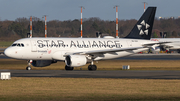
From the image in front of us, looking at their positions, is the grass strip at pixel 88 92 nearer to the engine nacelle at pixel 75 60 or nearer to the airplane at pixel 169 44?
the engine nacelle at pixel 75 60

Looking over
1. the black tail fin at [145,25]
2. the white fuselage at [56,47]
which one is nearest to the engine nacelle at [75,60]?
the white fuselage at [56,47]

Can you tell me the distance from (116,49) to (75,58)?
6.03 m

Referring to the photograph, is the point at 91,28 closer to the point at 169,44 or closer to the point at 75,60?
the point at 169,44

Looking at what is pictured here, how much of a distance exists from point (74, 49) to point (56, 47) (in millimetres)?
2489

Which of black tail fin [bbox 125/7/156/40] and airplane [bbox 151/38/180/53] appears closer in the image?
black tail fin [bbox 125/7/156/40]

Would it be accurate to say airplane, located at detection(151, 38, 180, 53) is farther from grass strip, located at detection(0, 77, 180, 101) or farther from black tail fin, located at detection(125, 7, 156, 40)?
grass strip, located at detection(0, 77, 180, 101)


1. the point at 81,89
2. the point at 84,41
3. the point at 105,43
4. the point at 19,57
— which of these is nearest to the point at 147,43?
the point at 105,43

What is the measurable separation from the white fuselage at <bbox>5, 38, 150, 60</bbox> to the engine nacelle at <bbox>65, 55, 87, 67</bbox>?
173cm

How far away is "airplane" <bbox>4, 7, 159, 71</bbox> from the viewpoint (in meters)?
42.1

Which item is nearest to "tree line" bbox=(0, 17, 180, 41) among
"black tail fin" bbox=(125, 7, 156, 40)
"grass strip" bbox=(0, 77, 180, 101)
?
"black tail fin" bbox=(125, 7, 156, 40)

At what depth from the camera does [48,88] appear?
937 inches

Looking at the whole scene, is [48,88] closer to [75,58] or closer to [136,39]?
[75,58]

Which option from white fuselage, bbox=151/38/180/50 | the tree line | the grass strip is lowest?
the grass strip

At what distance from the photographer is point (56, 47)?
1706 inches
